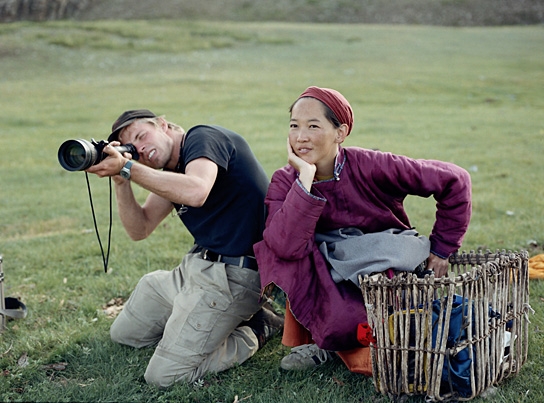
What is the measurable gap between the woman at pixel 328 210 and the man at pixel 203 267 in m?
0.31

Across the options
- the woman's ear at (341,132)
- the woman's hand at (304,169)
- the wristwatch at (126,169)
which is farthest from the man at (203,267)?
the woman's ear at (341,132)

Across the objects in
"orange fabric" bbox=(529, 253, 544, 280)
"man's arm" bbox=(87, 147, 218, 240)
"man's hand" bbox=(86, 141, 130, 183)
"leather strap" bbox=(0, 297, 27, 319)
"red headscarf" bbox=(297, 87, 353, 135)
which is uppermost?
"red headscarf" bbox=(297, 87, 353, 135)

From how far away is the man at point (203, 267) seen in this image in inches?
152

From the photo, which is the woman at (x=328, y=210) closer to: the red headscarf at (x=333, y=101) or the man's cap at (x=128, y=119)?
the red headscarf at (x=333, y=101)

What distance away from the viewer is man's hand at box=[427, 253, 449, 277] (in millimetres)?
3793

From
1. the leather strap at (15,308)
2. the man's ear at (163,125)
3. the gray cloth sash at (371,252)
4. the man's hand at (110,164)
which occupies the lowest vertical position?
the leather strap at (15,308)

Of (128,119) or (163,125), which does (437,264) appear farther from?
(128,119)

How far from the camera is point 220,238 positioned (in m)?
4.11

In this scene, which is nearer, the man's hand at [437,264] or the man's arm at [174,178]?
the man's arm at [174,178]

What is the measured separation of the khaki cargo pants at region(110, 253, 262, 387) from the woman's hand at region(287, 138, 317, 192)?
0.81 m

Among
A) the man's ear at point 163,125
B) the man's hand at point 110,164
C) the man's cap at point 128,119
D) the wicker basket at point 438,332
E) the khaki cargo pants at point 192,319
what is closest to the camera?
the wicker basket at point 438,332

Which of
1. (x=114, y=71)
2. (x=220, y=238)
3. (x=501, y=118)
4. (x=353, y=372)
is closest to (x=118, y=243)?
(x=220, y=238)

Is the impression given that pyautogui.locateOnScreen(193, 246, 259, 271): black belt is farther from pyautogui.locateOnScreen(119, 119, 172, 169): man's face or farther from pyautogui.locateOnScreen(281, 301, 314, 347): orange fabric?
pyautogui.locateOnScreen(119, 119, 172, 169): man's face

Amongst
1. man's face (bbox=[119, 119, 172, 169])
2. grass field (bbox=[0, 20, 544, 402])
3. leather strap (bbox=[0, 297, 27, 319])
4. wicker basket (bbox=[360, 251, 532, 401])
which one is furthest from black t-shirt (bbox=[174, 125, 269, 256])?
leather strap (bbox=[0, 297, 27, 319])
